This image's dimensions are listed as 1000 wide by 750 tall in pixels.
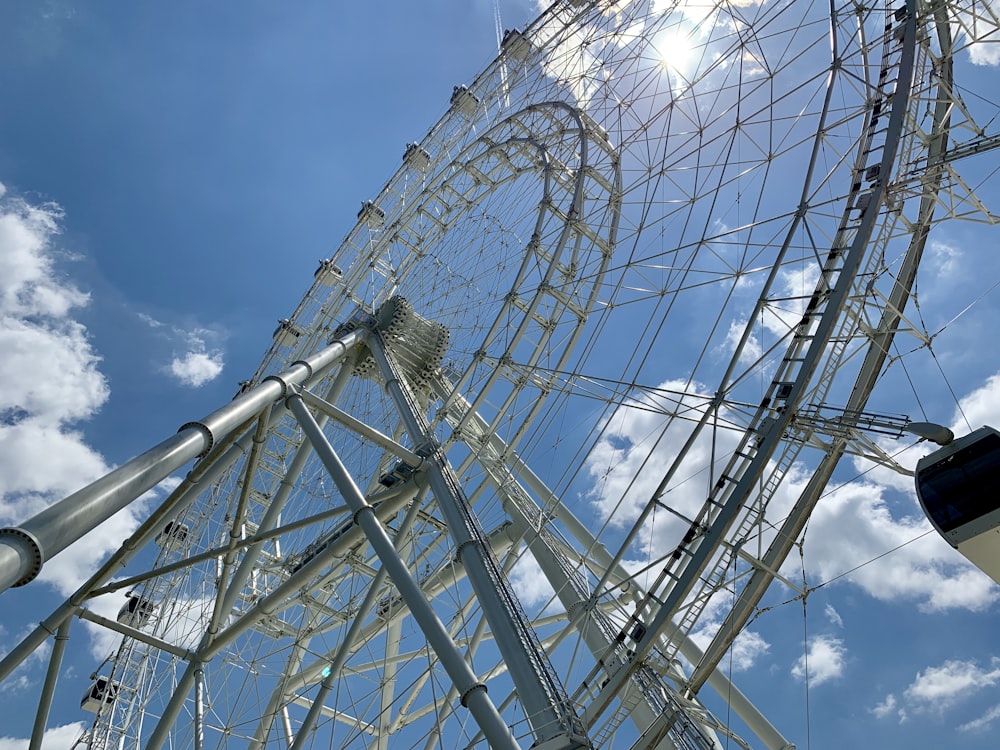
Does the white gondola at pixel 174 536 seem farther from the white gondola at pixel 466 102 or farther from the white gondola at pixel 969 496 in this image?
the white gondola at pixel 969 496

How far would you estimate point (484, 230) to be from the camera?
26328 mm

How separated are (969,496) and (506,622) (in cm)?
634

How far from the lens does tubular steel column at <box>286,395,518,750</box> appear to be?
27.3 feet

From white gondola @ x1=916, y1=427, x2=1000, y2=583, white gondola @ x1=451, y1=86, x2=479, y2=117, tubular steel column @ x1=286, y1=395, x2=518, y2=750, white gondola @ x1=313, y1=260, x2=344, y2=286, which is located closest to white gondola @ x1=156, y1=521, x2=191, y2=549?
white gondola @ x1=313, y1=260, x2=344, y2=286

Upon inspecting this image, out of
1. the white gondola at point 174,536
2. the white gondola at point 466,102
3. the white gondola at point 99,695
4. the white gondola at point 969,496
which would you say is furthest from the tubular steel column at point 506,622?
the white gondola at point 99,695

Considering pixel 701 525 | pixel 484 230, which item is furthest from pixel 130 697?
pixel 701 525

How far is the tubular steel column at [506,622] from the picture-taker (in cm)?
845

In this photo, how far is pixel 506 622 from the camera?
9.98 m

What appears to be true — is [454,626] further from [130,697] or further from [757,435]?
[130,697]

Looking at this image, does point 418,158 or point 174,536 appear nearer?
point 418,158

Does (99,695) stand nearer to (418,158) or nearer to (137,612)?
(137,612)

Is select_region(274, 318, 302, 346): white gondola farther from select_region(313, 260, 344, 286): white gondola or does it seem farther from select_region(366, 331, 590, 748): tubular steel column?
select_region(366, 331, 590, 748): tubular steel column

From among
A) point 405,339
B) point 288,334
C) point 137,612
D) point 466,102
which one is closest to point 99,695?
point 137,612

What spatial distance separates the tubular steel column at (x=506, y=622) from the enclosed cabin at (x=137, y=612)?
88.2 feet
